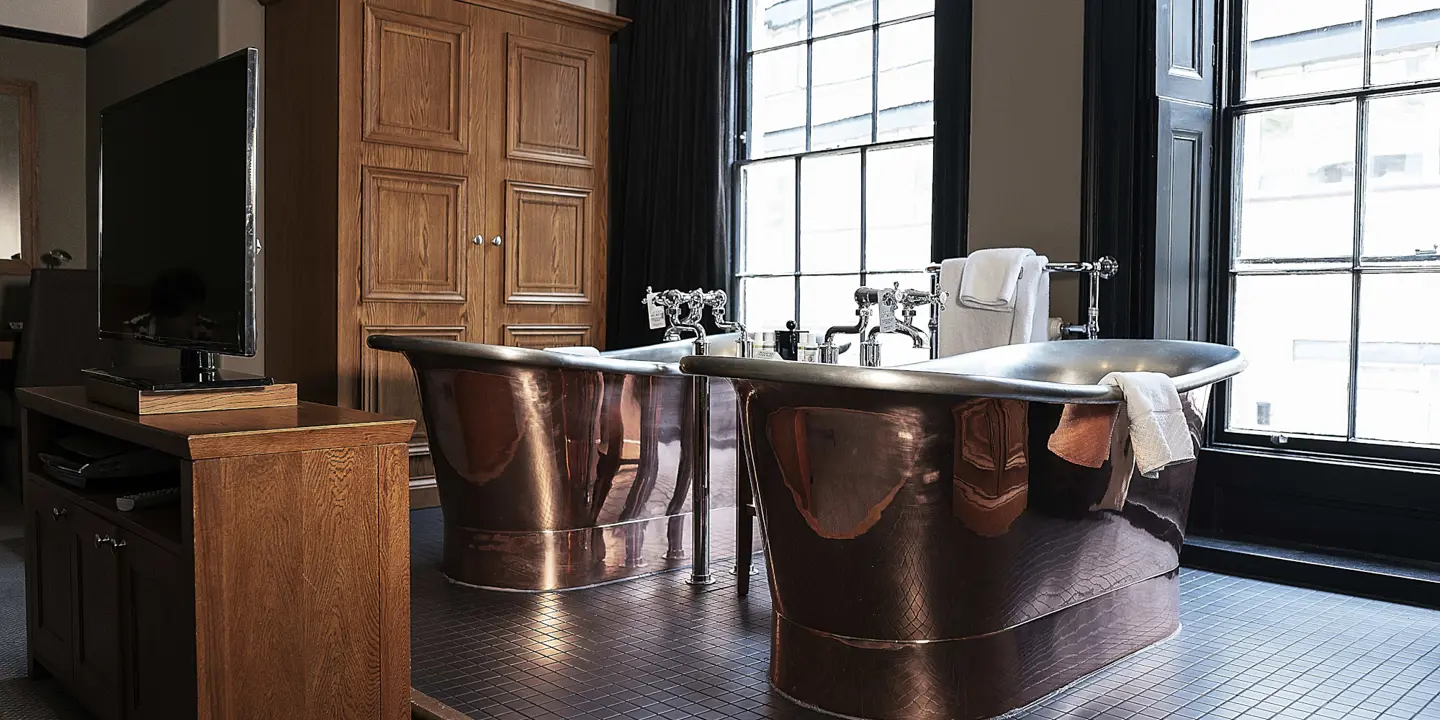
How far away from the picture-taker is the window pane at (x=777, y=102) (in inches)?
166

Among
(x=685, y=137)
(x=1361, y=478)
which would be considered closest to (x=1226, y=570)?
(x=1361, y=478)

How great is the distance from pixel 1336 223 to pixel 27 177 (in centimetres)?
541

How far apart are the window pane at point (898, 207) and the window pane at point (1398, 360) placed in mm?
1330

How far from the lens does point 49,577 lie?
7.55ft

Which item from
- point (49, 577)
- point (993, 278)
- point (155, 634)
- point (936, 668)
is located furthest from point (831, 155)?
point (155, 634)

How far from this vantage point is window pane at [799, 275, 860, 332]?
4.07m

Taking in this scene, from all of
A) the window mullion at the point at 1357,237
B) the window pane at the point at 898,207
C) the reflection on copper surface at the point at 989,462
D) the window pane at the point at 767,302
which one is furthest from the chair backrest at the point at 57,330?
the window mullion at the point at 1357,237

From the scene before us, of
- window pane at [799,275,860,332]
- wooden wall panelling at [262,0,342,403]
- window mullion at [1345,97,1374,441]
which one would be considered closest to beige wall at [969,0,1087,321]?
window pane at [799,275,860,332]

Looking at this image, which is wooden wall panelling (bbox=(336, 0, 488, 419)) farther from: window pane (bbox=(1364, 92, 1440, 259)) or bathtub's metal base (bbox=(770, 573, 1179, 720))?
window pane (bbox=(1364, 92, 1440, 259))

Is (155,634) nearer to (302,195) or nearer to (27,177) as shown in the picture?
(302,195)

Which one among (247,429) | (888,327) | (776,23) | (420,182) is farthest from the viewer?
(776,23)

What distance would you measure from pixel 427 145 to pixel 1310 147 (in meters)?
2.88

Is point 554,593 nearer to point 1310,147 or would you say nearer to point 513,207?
point 513,207

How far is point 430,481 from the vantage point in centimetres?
416
